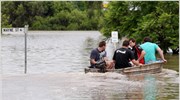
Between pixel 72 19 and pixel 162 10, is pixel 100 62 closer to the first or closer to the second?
pixel 162 10

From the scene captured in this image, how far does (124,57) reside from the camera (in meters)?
20.3

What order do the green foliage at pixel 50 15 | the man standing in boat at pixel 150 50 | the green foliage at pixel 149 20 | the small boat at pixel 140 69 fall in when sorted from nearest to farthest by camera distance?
1. the small boat at pixel 140 69
2. the man standing in boat at pixel 150 50
3. the green foliage at pixel 149 20
4. the green foliage at pixel 50 15

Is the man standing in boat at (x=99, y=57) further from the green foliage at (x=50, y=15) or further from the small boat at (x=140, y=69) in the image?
the green foliage at (x=50, y=15)

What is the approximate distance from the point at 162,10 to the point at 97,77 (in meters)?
19.1

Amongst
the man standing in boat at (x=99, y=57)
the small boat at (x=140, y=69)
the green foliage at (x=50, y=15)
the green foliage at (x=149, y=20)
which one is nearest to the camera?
the small boat at (x=140, y=69)

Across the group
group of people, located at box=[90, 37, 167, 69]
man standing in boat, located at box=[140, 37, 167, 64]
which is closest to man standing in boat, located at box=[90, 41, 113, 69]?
group of people, located at box=[90, 37, 167, 69]

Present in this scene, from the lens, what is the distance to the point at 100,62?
20.3 metres

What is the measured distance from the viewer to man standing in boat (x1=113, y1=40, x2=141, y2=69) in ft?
66.1

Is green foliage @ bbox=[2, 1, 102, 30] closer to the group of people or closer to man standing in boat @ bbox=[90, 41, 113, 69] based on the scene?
the group of people

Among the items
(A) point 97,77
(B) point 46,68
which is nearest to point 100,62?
(A) point 97,77

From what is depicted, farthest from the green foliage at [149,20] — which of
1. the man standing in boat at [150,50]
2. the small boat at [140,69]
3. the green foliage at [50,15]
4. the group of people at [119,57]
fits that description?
the green foliage at [50,15]

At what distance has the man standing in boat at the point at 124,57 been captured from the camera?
20.1 meters

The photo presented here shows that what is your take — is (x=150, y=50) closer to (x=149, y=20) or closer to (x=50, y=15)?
(x=149, y=20)

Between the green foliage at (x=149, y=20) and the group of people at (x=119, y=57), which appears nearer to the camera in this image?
the group of people at (x=119, y=57)
